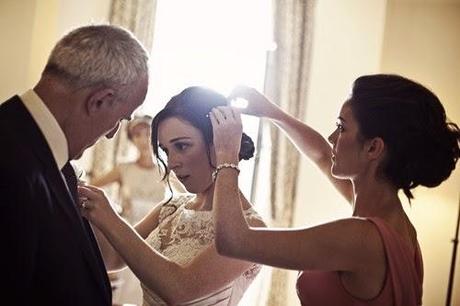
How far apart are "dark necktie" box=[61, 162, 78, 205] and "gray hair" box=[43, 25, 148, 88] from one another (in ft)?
0.61

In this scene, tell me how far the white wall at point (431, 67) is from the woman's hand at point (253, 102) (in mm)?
2486

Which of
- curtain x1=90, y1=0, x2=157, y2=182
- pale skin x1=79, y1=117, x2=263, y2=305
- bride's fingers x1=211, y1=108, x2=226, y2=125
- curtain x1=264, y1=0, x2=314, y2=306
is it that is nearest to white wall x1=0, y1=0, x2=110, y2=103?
curtain x1=90, y1=0, x2=157, y2=182

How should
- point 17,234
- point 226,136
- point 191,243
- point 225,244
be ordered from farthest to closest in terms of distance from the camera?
point 191,243, point 226,136, point 225,244, point 17,234

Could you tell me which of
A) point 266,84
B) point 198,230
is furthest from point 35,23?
Result: point 198,230

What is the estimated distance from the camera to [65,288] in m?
0.80

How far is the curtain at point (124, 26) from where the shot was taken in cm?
380

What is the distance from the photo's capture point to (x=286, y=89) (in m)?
3.80

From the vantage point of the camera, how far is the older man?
742 mm

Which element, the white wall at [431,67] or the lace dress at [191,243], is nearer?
the lace dress at [191,243]

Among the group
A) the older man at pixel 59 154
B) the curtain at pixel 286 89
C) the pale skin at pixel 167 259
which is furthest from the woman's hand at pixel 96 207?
the curtain at pixel 286 89

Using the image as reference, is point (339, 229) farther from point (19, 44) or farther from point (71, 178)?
point (19, 44)

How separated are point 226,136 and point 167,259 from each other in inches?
13.3

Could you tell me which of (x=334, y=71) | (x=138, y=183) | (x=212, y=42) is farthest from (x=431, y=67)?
(x=138, y=183)

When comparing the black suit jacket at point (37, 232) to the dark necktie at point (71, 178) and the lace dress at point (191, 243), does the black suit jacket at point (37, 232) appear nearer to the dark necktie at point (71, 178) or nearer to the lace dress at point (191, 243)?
the dark necktie at point (71, 178)
